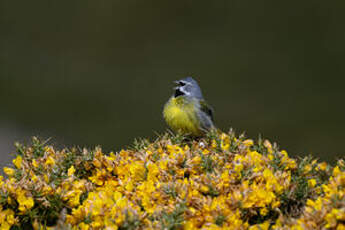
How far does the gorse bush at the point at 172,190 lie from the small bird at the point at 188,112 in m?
2.02

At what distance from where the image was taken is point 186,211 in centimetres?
283

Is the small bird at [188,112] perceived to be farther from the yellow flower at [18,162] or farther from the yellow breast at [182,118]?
the yellow flower at [18,162]

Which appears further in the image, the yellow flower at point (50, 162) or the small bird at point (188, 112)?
the small bird at point (188, 112)

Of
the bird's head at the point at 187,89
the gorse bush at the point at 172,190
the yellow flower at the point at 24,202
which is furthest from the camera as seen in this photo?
the bird's head at the point at 187,89

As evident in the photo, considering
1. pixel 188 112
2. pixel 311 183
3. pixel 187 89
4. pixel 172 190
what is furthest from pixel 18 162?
pixel 187 89

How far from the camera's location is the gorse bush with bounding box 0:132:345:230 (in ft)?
9.11

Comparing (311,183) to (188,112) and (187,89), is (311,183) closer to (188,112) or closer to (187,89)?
(188,112)

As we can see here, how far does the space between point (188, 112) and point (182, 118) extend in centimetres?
12

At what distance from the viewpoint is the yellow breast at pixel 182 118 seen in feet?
18.7

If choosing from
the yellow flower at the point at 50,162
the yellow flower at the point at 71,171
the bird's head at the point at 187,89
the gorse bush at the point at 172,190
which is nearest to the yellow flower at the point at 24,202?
the gorse bush at the point at 172,190

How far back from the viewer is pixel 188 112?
5781 mm

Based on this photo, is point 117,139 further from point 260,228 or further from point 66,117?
point 260,228

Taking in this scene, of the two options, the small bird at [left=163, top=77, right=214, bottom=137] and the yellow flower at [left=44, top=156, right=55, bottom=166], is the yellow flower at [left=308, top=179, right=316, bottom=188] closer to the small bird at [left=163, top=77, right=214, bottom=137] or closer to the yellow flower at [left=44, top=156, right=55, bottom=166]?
the yellow flower at [left=44, top=156, right=55, bottom=166]

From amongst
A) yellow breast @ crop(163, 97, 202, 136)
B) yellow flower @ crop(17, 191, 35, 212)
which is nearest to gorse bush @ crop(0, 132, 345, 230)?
yellow flower @ crop(17, 191, 35, 212)
